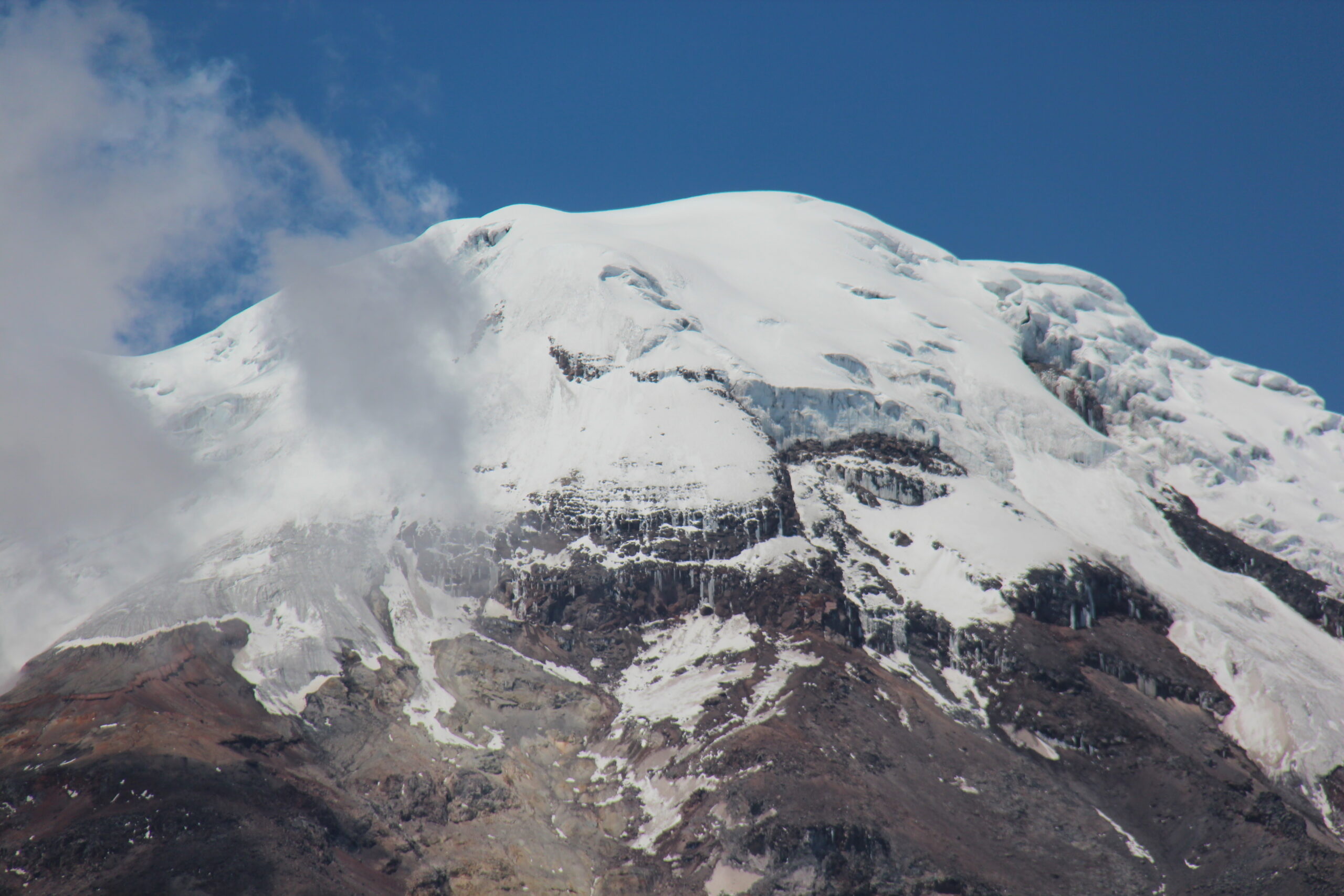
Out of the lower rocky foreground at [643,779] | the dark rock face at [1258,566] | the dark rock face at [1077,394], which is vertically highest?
the dark rock face at [1077,394]

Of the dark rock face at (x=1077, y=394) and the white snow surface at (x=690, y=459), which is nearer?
the white snow surface at (x=690, y=459)

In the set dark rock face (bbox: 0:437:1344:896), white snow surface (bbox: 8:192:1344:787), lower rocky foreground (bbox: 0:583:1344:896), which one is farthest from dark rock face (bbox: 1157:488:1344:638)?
lower rocky foreground (bbox: 0:583:1344:896)

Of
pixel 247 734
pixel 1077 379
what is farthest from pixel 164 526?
pixel 1077 379

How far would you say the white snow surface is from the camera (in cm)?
Result: 11806

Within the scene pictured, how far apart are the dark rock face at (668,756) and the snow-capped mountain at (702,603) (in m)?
0.41

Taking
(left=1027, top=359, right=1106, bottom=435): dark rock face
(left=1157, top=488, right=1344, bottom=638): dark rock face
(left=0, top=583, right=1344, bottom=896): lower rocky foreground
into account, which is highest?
(left=1027, top=359, right=1106, bottom=435): dark rock face

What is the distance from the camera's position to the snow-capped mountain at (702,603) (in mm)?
92188

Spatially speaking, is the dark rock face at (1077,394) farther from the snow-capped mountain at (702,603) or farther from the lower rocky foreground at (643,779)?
the lower rocky foreground at (643,779)

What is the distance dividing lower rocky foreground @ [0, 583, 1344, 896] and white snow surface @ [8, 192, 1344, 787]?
4.26 metres

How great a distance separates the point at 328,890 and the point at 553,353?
86.6m

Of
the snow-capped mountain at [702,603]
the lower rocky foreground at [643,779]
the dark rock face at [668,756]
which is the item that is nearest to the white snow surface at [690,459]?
the snow-capped mountain at [702,603]

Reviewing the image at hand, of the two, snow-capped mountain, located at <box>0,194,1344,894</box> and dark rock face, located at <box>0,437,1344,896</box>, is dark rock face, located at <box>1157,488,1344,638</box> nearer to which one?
snow-capped mountain, located at <box>0,194,1344,894</box>

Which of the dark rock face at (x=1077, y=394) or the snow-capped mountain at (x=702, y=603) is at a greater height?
the dark rock face at (x=1077, y=394)

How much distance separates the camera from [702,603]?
11931 centimetres
